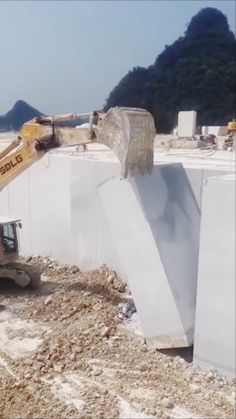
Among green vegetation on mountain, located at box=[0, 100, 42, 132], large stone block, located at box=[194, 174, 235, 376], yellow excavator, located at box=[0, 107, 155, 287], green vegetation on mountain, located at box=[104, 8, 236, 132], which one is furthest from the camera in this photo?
green vegetation on mountain, located at box=[104, 8, 236, 132]

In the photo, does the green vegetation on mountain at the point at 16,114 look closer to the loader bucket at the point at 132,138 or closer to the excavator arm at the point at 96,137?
the excavator arm at the point at 96,137

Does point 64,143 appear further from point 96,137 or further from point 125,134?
point 125,134

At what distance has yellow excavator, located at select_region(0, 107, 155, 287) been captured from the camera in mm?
5723

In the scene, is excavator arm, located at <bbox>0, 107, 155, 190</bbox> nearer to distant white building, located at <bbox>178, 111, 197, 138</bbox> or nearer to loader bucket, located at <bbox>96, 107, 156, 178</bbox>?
loader bucket, located at <bbox>96, 107, 156, 178</bbox>

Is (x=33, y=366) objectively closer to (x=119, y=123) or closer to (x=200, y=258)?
(x=200, y=258)

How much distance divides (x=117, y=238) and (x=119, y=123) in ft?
4.88

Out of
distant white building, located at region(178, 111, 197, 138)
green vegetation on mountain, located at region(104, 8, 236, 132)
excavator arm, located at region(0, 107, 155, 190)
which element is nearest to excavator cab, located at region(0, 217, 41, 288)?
excavator arm, located at region(0, 107, 155, 190)

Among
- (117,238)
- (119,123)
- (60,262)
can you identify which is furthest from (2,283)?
(119,123)

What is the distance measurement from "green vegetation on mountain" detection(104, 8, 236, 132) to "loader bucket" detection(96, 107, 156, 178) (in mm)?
22775

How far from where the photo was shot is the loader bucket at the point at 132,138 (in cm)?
567

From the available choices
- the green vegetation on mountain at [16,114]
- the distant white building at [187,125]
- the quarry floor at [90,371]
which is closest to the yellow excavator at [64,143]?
the quarry floor at [90,371]

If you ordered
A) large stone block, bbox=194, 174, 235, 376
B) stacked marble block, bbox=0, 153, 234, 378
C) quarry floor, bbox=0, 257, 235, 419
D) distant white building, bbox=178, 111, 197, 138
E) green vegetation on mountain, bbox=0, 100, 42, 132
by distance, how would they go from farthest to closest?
distant white building, bbox=178, 111, 197, 138 < green vegetation on mountain, bbox=0, 100, 42, 132 < stacked marble block, bbox=0, 153, 234, 378 < large stone block, bbox=194, 174, 235, 376 < quarry floor, bbox=0, 257, 235, 419

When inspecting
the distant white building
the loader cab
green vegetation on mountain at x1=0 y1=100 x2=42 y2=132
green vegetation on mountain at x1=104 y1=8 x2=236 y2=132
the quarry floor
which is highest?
A: green vegetation on mountain at x1=104 y1=8 x2=236 y2=132

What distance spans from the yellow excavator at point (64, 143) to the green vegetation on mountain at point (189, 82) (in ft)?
70.4
